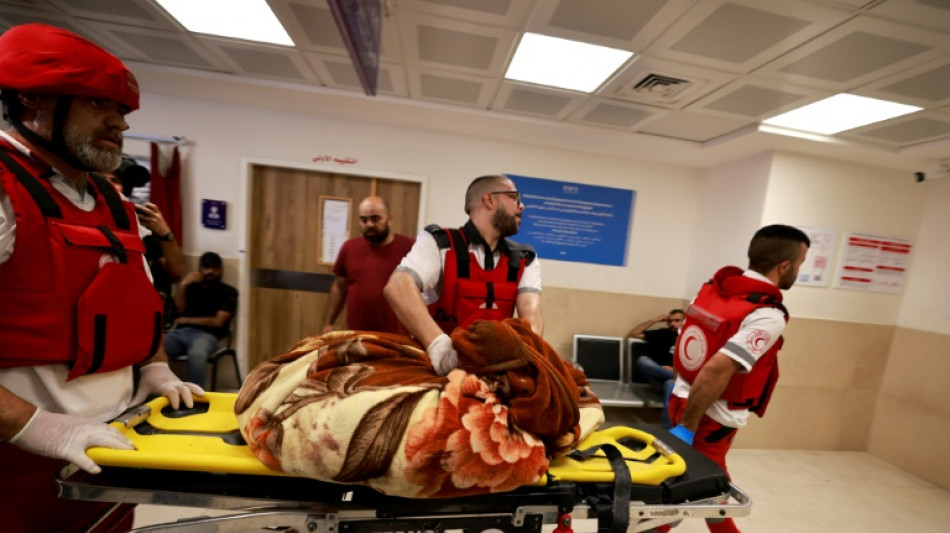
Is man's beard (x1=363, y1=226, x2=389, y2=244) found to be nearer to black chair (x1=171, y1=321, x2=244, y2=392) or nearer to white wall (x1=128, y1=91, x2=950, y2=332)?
white wall (x1=128, y1=91, x2=950, y2=332)

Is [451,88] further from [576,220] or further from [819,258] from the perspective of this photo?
[819,258]

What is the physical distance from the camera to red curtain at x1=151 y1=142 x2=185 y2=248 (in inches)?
126

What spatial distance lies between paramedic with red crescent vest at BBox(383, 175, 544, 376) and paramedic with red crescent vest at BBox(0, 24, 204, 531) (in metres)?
0.83

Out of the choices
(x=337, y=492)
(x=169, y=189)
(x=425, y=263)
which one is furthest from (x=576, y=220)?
(x=169, y=189)

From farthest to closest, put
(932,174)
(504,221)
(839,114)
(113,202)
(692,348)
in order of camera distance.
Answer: (932,174) < (839,114) < (692,348) < (504,221) < (113,202)

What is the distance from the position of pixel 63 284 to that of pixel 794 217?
4523mm

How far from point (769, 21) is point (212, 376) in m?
4.83

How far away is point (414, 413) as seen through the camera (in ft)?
2.88

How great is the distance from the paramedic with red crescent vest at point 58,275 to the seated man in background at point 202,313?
232cm

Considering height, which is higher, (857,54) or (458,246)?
(857,54)

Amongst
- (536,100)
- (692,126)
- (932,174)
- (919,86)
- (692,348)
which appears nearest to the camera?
(692,348)

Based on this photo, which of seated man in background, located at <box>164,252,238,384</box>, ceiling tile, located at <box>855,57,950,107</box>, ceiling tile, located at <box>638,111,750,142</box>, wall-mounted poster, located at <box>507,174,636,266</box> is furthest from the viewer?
wall-mounted poster, located at <box>507,174,636,266</box>

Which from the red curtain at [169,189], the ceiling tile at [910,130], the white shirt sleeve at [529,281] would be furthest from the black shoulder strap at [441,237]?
the ceiling tile at [910,130]

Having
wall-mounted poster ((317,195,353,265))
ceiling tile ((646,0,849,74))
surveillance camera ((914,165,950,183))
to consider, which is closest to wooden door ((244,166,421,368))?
wall-mounted poster ((317,195,353,265))
